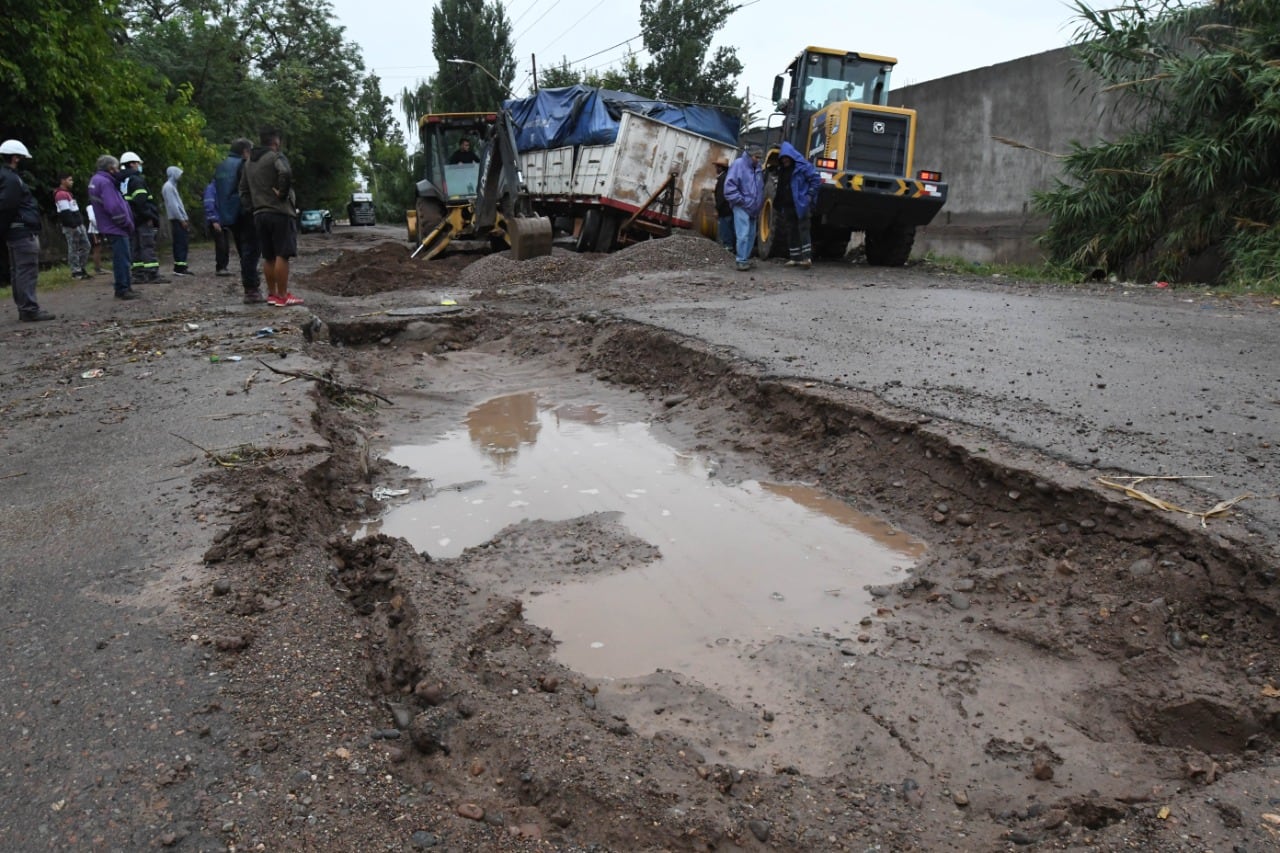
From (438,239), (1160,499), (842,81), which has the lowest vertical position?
(1160,499)

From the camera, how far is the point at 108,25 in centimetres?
Answer: 1588

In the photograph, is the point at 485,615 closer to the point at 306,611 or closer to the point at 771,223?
the point at 306,611

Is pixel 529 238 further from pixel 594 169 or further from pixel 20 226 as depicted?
pixel 20 226

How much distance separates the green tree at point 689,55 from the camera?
41156 millimetres

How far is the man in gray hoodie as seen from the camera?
13.3 metres

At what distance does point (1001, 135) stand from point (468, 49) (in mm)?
36353

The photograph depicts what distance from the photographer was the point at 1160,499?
3266 mm

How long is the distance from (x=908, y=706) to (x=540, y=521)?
6.81 feet

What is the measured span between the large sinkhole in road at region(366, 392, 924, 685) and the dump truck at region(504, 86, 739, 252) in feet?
31.9

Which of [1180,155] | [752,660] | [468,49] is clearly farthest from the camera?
[468,49]

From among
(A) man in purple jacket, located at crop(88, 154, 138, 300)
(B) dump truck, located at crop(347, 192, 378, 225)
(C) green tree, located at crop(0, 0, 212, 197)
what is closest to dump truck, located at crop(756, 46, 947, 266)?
(A) man in purple jacket, located at crop(88, 154, 138, 300)

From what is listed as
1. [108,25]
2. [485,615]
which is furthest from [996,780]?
[108,25]

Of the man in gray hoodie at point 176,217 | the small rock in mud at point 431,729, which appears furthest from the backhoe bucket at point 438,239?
the small rock in mud at point 431,729

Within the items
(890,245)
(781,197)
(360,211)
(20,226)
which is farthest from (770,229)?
(360,211)
